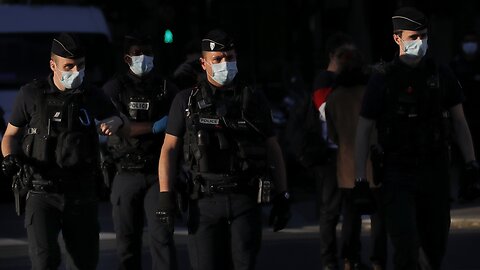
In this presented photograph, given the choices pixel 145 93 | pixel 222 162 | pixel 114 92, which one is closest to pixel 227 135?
pixel 222 162

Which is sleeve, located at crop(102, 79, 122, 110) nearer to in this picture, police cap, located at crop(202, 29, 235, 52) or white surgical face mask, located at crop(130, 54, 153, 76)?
white surgical face mask, located at crop(130, 54, 153, 76)

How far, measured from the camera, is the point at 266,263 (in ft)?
38.1

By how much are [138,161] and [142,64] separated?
0.70m

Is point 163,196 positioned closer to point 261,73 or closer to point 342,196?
point 342,196

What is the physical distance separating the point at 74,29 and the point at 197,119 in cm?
1080

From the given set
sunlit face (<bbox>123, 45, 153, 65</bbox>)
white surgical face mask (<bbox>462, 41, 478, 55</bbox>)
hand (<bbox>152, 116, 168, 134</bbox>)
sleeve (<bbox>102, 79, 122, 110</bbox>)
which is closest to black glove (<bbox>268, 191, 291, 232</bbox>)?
hand (<bbox>152, 116, 168, 134</bbox>)

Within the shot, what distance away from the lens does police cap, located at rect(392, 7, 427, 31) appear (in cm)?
839

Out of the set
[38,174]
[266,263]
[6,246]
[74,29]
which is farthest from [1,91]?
[38,174]

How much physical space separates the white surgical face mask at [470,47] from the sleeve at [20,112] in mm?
9439

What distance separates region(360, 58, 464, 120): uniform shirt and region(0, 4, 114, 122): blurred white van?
9778 mm

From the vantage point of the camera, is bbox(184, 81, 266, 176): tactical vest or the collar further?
the collar

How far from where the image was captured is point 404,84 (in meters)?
8.26

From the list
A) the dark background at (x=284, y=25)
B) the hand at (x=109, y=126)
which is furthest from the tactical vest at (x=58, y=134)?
the dark background at (x=284, y=25)

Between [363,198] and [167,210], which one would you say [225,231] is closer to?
[167,210]
